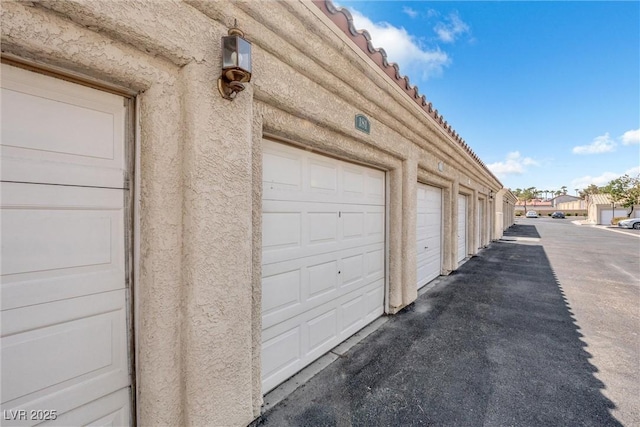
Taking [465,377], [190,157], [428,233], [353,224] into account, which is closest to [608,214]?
[428,233]

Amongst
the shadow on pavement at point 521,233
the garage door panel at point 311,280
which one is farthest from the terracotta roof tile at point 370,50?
the shadow on pavement at point 521,233

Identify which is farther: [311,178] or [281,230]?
[311,178]

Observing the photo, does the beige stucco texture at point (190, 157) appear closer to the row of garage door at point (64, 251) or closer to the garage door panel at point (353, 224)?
the row of garage door at point (64, 251)

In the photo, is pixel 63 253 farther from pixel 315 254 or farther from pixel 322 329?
pixel 322 329

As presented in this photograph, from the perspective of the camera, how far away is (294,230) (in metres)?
3.07

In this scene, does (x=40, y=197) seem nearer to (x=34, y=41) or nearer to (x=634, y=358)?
(x=34, y=41)

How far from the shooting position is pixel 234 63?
1.97 meters

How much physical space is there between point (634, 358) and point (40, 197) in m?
6.35

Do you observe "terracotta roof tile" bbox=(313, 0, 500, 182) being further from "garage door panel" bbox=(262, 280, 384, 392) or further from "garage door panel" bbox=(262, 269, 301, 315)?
"garage door panel" bbox=(262, 280, 384, 392)

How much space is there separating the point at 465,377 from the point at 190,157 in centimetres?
364

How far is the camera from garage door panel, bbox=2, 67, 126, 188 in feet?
4.83

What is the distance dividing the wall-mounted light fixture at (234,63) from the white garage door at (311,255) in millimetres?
761

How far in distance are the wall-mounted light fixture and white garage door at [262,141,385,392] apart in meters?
0.76

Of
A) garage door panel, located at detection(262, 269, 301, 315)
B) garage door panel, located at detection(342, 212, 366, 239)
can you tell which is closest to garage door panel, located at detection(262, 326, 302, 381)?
garage door panel, located at detection(262, 269, 301, 315)
